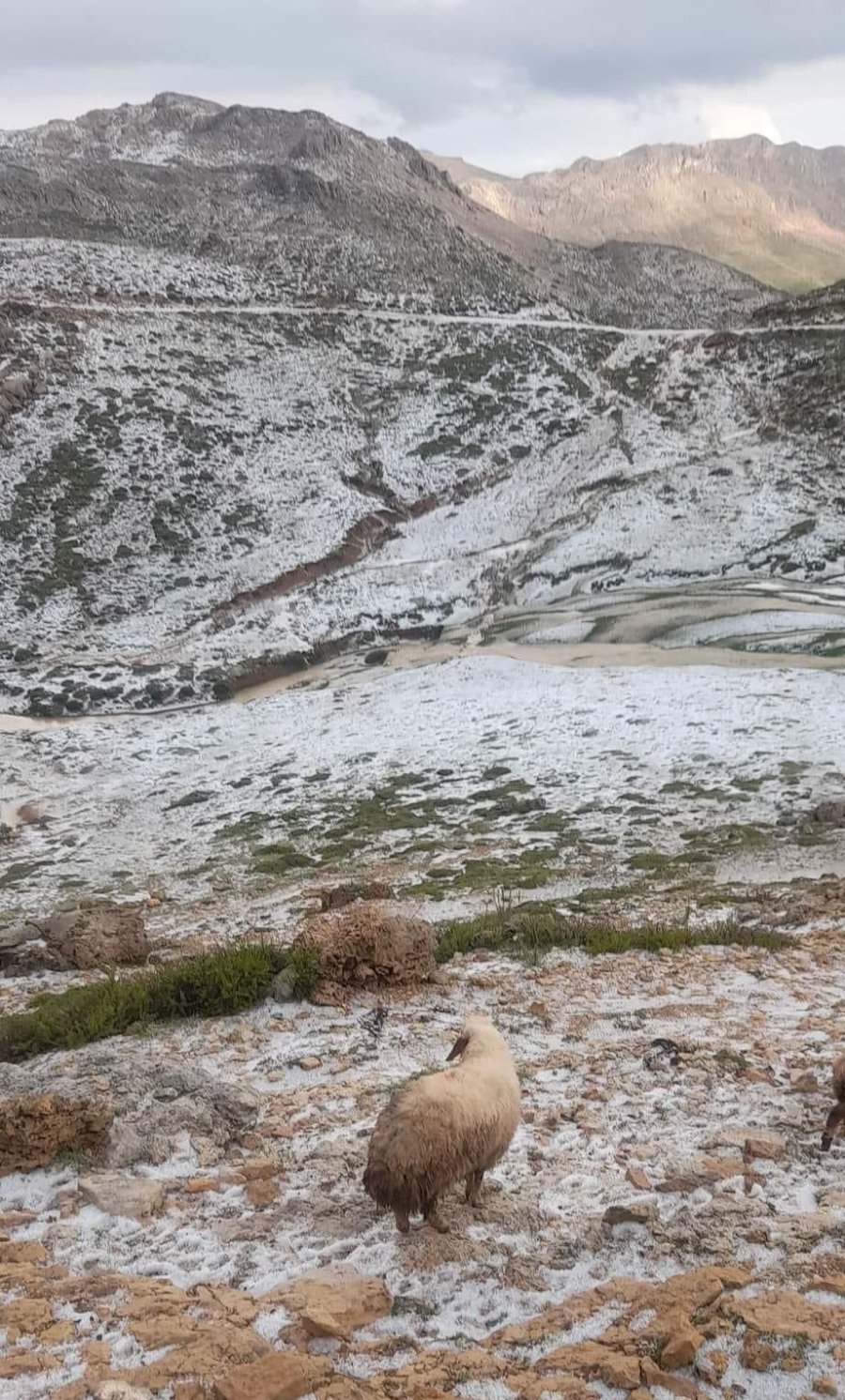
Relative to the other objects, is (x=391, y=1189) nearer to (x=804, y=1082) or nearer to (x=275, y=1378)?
(x=275, y=1378)

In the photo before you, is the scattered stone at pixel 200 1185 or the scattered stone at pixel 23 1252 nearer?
the scattered stone at pixel 23 1252

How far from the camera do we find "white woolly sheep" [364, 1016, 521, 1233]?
4855mm

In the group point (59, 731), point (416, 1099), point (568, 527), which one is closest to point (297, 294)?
point (568, 527)

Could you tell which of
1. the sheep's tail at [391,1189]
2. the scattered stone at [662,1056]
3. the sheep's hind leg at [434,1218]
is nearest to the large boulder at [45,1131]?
the sheep's tail at [391,1189]

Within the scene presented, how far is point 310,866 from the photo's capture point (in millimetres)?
16359

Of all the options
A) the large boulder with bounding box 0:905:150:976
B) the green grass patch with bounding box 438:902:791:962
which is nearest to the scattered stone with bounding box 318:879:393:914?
the green grass patch with bounding box 438:902:791:962

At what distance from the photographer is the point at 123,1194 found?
5488mm

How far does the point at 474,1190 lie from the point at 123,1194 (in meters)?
1.96

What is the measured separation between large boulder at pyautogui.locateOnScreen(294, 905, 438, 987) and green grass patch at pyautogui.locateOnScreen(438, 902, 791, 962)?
0.97 metres

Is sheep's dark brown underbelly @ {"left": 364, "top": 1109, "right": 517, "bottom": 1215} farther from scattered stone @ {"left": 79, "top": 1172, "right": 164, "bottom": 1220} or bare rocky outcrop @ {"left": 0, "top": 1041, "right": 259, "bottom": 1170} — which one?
bare rocky outcrop @ {"left": 0, "top": 1041, "right": 259, "bottom": 1170}

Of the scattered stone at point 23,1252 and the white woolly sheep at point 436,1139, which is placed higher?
the white woolly sheep at point 436,1139

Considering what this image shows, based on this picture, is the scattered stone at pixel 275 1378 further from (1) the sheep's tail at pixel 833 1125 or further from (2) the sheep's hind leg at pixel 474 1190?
(1) the sheep's tail at pixel 833 1125

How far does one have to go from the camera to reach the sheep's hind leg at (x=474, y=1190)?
520 cm

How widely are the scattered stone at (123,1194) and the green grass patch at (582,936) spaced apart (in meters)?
4.57
